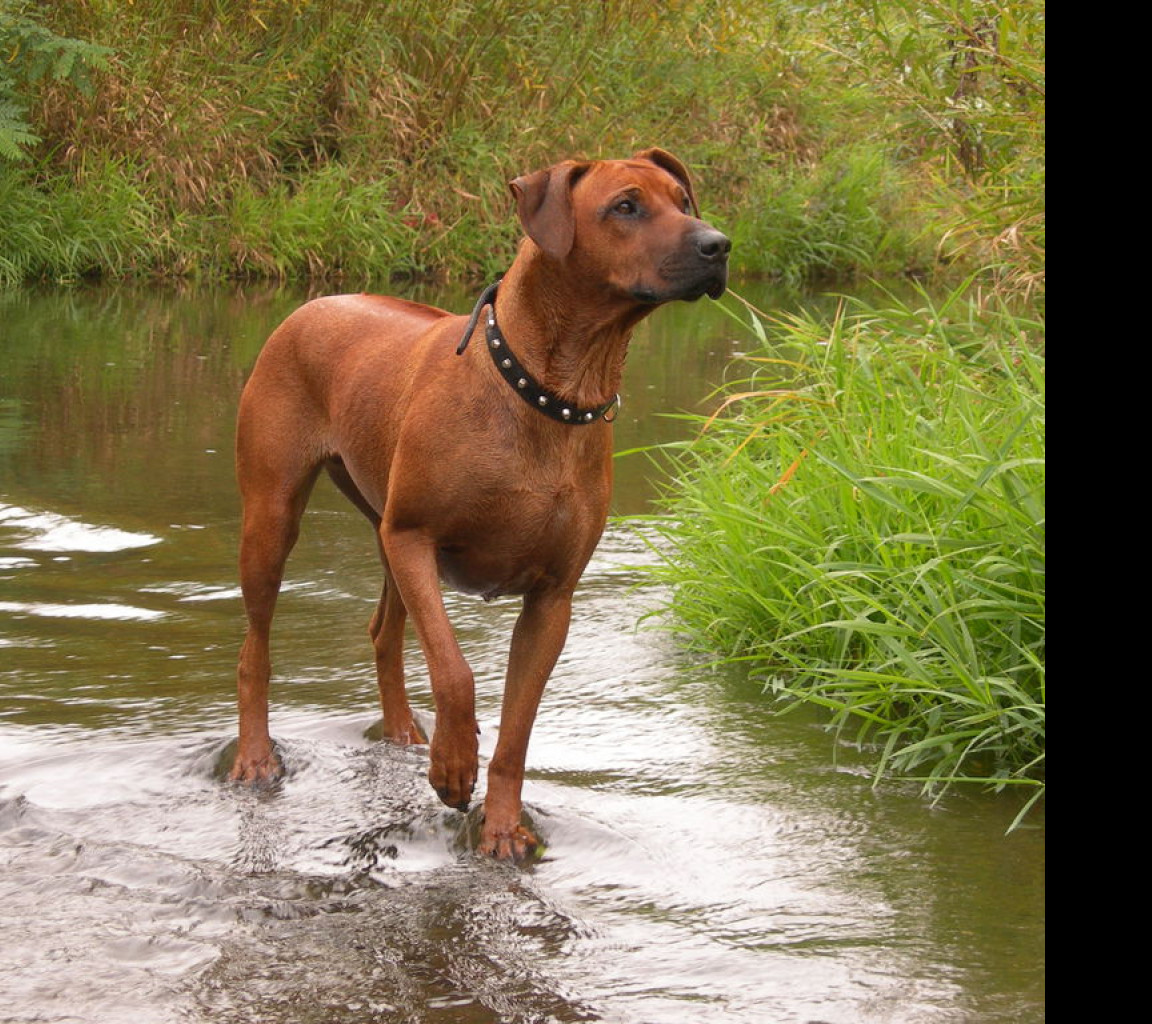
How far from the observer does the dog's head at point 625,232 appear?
360 cm

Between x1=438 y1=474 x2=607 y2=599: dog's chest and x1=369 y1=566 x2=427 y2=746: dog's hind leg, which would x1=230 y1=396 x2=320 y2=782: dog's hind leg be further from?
x1=438 y1=474 x2=607 y2=599: dog's chest

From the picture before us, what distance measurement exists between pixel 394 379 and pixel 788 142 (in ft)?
58.8

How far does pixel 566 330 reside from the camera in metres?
3.78

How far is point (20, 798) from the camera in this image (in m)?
3.93

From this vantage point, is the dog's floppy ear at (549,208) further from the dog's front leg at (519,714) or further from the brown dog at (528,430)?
the dog's front leg at (519,714)

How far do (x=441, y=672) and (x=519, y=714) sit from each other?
10.5 inches

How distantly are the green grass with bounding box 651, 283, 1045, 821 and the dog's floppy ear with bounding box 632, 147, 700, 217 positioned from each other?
37.3 inches

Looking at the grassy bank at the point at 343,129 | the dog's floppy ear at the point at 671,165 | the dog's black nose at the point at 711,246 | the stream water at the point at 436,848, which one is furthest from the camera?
the grassy bank at the point at 343,129

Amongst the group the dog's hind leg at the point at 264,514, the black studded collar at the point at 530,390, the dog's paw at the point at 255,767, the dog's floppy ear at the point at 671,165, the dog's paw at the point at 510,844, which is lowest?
the dog's paw at the point at 255,767

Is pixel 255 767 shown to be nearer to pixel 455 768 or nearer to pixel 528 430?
pixel 455 768

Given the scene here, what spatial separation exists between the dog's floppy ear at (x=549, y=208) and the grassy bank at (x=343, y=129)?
35.9 feet

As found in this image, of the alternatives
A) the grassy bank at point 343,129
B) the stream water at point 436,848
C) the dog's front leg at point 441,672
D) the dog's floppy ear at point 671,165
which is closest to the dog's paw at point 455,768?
the dog's front leg at point 441,672
